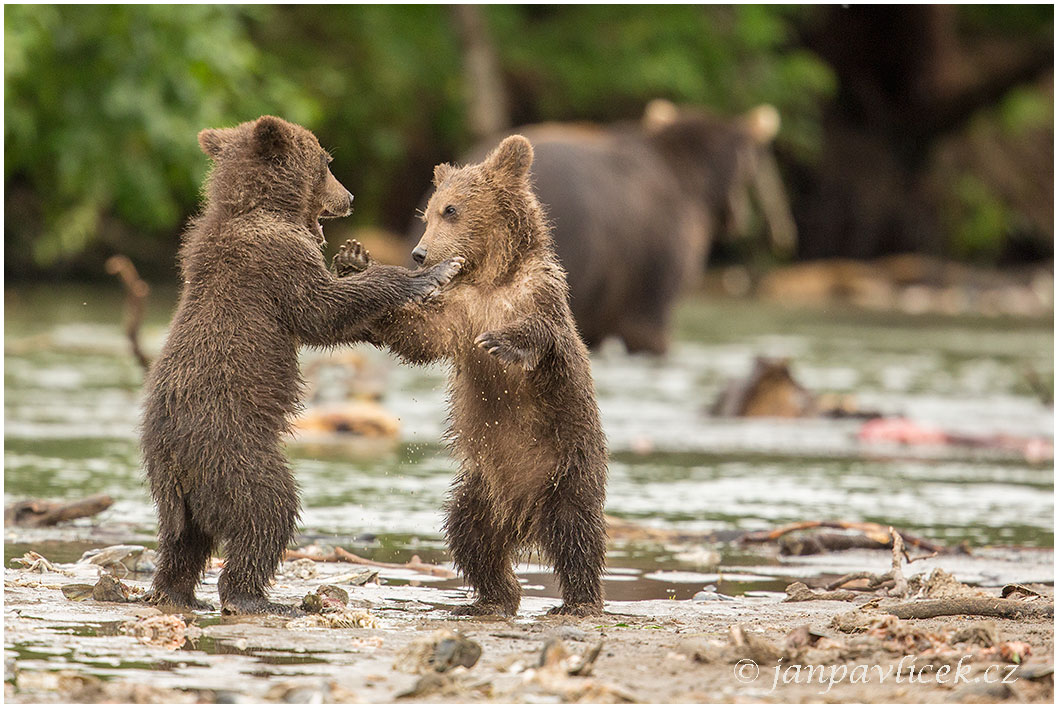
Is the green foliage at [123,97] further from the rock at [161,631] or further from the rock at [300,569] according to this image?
the rock at [161,631]

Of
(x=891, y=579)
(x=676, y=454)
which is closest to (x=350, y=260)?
(x=891, y=579)

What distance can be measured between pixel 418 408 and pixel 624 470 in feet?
8.65

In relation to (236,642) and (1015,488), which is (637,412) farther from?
(236,642)

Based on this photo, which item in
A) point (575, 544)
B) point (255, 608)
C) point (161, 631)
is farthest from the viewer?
point (575, 544)

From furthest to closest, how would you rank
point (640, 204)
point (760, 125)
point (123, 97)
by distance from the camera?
point (123, 97) < point (760, 125) < point (640, 204)

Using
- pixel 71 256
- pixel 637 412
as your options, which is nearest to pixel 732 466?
pixel 637 412

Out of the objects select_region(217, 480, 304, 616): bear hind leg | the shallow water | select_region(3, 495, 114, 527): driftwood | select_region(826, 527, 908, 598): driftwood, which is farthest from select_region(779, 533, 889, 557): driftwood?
select_region(3, 495, 114, 527): driftwood

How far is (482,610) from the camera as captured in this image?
204 inches

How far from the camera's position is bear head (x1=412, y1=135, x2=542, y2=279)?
5.72m

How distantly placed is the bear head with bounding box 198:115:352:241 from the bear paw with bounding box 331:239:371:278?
0.46 ft

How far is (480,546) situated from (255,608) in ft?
2.79

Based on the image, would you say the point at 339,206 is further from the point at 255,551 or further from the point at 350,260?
the point at 255,551

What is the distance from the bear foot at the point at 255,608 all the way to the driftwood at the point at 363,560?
98 centimetres

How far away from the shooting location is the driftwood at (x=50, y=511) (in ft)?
21.5
